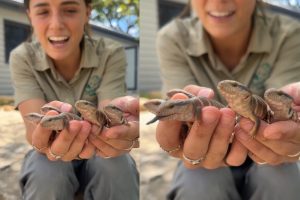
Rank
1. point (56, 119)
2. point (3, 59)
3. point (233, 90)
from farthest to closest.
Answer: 1. point (3, 59)
2. point (56, 119)
3. point (233, 90)

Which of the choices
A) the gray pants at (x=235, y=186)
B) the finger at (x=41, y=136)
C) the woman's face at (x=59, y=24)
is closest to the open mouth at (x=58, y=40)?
the woman's face at (x=59, y=24)

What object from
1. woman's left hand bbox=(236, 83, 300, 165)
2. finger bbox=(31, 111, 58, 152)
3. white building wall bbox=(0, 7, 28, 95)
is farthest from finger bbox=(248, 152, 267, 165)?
white building wall bbox=(0, 7, 28, 95)

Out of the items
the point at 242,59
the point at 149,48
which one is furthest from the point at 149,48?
the point at 242,59

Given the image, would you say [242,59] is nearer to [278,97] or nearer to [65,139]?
[278,97]

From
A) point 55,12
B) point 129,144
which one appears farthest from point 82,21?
point 129,144

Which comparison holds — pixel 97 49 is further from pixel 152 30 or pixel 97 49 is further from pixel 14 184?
pixel 14 184
